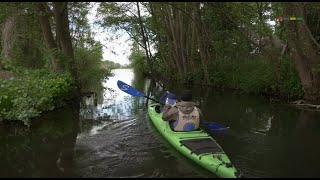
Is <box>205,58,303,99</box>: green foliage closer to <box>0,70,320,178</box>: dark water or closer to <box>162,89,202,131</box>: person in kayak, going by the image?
<box>0,70,320,178</box>: dark water

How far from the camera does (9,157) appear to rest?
7148mm

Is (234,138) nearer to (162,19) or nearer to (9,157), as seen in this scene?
(9,157)

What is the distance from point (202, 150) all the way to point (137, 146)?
200cm

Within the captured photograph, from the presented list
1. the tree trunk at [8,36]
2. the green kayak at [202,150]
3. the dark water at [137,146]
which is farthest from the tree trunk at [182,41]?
the green kayak at [202,150]

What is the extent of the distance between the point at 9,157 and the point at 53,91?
3780 mm

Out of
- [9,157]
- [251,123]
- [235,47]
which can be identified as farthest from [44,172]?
[235,47]

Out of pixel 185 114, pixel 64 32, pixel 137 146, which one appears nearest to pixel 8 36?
pixel 64 32

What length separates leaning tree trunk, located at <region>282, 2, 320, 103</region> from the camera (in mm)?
11195

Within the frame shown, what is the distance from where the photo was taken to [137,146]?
789cm

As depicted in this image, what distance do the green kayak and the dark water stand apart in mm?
183

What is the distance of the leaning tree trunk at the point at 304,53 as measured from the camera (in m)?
11.2

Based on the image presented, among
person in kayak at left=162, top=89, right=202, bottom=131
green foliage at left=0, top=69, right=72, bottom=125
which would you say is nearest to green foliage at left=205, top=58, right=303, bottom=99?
person in kayak at left=162, top=89, right=202, bottom=131

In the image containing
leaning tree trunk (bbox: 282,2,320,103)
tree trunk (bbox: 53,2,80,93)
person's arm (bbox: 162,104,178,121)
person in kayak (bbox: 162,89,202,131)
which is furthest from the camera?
tree trunk (bbox: 53,2,80,93)

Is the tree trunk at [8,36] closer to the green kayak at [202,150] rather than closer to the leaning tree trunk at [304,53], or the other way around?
the green kayak at [202,150]
